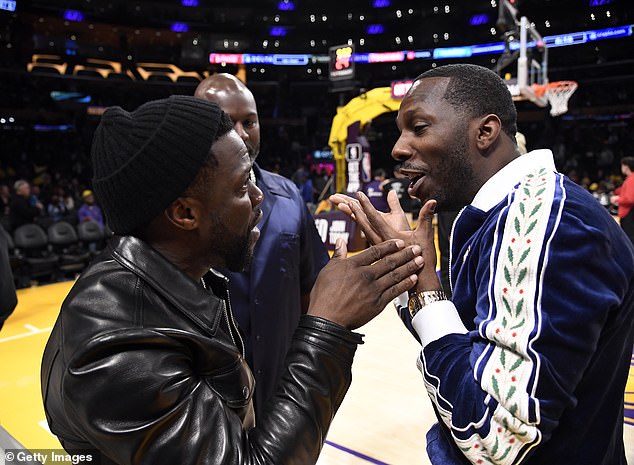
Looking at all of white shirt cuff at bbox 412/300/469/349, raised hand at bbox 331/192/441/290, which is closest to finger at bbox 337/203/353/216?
raised hand at bbox 331/192/441/290

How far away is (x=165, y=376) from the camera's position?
2.90 ft

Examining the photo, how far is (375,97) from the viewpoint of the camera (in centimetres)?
988

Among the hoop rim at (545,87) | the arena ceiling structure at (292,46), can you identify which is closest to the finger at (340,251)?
the hoop rim at (545,87)

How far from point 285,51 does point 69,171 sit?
13.8 meters

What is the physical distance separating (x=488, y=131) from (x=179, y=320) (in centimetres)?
96

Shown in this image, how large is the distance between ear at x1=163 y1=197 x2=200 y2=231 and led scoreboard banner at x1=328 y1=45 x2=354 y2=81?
10.7 metres

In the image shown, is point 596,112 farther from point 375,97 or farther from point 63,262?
point 63,262

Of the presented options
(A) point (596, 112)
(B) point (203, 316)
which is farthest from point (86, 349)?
(A) point (596, 112)

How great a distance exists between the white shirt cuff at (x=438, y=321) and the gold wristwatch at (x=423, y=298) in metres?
0.01

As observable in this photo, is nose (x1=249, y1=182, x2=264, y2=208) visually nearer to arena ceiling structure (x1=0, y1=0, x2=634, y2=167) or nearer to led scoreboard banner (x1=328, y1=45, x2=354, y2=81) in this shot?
led scoreboard banner (x1=328, y1=45, x2=354, y2=81)

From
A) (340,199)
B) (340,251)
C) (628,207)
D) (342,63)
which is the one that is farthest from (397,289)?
(342,63)

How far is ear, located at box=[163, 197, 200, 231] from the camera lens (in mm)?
1066

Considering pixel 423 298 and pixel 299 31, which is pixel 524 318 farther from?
pixel 299 31

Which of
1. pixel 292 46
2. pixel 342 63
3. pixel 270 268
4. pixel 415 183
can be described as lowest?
pixel 270 268
